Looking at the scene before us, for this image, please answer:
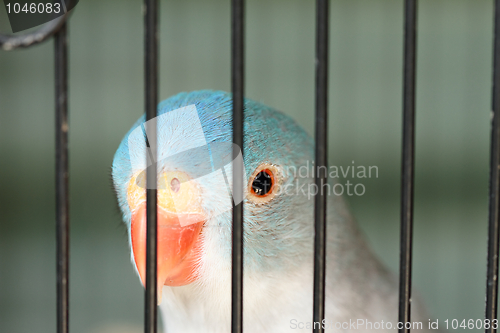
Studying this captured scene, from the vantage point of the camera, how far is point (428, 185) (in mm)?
2963

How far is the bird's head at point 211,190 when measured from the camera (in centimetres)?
80

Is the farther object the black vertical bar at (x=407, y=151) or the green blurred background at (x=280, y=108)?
the green blurred background at (x=280, y=108)

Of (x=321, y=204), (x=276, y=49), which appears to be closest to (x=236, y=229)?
(x=321, y=204)

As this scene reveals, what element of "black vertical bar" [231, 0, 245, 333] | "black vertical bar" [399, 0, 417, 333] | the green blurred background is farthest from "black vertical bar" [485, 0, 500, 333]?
the green blurred background

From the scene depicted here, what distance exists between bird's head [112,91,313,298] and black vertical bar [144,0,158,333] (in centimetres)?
20

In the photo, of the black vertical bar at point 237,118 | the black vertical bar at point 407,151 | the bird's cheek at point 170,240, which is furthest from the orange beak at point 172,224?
the black vertical bar at point 407,151

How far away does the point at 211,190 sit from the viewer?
81 cm

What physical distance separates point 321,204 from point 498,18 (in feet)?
1.13

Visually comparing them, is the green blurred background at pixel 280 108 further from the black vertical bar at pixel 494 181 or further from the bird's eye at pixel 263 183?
the black vertical bar at pixel 494 181

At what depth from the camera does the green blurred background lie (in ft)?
9.27

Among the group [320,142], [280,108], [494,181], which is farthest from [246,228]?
[280,108]

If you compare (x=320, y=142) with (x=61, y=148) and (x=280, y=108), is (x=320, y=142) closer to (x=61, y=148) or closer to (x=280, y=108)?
(x=61, y=148)

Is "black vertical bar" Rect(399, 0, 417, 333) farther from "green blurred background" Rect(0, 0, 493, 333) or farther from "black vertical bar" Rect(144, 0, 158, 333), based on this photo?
"green blurred background" Rect(0, 0, 493, 333)

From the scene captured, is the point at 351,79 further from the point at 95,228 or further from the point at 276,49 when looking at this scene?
the point at 95,228
